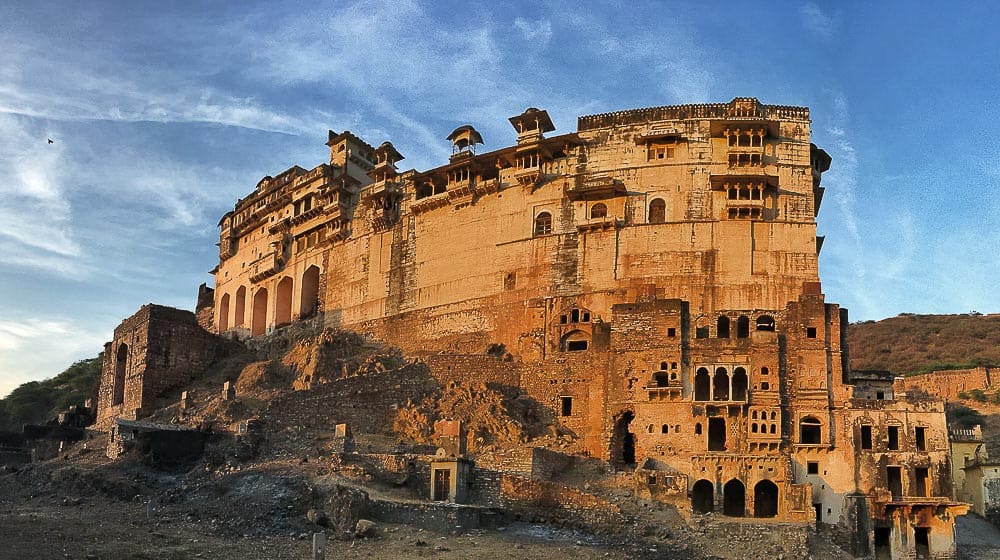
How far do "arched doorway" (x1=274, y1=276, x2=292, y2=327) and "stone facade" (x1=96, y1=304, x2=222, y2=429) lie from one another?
4.33m

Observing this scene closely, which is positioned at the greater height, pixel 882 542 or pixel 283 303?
pixel 283 303

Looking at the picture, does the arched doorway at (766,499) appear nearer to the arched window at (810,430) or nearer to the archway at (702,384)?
the arched window at (810,430)

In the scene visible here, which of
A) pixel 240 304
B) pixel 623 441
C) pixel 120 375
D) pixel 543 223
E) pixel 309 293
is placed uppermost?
pixel 543 223

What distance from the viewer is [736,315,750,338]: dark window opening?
130 feet

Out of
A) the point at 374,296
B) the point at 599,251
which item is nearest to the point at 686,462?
the point at 599,251

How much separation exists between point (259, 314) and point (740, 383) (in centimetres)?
3142

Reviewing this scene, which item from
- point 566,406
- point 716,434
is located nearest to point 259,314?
point 566,406

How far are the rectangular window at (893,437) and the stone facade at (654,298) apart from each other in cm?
18

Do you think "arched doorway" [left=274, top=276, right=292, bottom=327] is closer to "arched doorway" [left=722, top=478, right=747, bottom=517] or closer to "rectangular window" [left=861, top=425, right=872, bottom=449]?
"arched doorway" [left=722, top=478, right=747, bottom=517]

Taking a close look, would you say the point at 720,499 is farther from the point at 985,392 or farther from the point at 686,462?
the point at 985,392

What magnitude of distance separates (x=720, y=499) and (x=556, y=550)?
28.1 feet

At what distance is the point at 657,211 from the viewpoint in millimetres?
44062

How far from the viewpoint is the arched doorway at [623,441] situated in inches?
1485

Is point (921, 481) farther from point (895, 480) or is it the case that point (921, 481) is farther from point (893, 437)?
point (893, 437)
